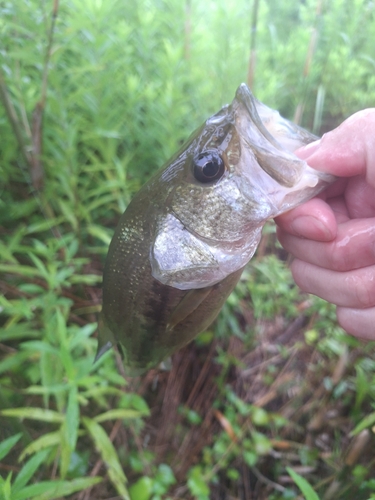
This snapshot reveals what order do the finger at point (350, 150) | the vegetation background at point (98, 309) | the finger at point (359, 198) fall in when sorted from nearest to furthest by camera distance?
the finger at point (350, 150), the finger at point (359, 198), the vegetation background at point (98, 309)

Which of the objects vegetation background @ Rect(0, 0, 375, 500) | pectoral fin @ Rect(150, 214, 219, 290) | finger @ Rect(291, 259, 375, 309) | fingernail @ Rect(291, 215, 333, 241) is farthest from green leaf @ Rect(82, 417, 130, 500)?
fingernail @ Rect(291, 215, 333, 241)

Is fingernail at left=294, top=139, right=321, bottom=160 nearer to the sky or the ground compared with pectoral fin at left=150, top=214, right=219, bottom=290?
nearer to the sky

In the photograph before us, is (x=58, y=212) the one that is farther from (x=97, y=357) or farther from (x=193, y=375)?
(x=193, y=375)

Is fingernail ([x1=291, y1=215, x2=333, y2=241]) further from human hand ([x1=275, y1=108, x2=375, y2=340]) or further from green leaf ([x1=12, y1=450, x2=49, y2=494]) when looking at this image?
green leaf ([x1=12, y1=450, x2=49, y2=494])

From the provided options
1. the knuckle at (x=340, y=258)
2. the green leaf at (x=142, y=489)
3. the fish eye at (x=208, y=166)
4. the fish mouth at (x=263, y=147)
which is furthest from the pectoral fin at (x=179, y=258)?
the green leaf at (x=142, y=489)

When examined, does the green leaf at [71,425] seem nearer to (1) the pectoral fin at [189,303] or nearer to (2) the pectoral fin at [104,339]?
(2) the pectoral fin at [104,339]

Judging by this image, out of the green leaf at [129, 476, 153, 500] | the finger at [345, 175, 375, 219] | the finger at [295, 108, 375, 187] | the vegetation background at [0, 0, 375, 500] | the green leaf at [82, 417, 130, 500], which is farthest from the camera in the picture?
the green leaf at [129, 476, 153, 500]
